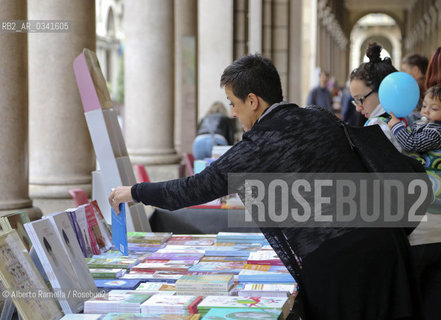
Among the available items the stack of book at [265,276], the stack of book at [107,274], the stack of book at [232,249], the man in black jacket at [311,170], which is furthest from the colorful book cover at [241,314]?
the stack of book at [232,249]

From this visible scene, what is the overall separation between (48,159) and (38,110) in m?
0.43

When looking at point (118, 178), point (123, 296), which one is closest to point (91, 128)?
point (118, 178)

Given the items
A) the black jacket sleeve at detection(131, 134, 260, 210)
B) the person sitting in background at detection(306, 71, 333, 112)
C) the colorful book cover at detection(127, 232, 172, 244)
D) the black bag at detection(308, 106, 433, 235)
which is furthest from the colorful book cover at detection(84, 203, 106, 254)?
the person sitting in background at detection(306, 71, 333, 112)

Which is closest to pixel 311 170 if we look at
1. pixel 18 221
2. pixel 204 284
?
pixel 204 284

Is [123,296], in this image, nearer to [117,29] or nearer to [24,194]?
[24,194]

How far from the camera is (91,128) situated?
4.54 meters

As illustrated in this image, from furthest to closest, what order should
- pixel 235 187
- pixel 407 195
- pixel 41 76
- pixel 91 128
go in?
pixel 41 76
pixel 91 128
pixel 407 195
pixel 235 187

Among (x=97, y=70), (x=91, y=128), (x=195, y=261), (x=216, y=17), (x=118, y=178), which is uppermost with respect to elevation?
(x=216, y=17)

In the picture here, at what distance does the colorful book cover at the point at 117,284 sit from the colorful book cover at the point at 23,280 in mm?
392

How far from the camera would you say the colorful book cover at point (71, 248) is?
3230 mm

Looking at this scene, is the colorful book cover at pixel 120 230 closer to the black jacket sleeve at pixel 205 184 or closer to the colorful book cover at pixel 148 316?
the black jacket sleeve at pixel 205 184

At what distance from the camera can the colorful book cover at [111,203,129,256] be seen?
11.9ft

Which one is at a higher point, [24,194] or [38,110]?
[38,110]

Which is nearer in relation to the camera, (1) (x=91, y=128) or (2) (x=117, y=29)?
(1) (x=91, y=128)
